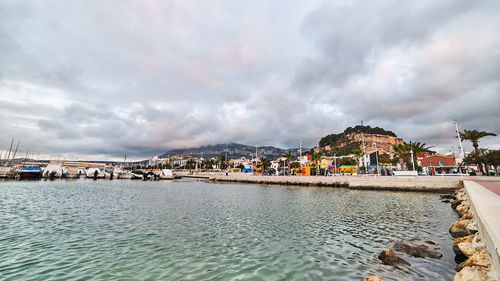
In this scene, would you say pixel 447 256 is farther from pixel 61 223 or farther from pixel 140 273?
pixel 61 223

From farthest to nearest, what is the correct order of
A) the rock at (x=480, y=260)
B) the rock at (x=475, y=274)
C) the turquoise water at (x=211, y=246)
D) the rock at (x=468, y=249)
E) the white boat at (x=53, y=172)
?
the white boat at (x=53, y=172) < the turquoise water at (x=211, y=246) < the rock at (x=468, y=249) < the rock at (x=480, y=260) < the rock at (x=475, y=274)

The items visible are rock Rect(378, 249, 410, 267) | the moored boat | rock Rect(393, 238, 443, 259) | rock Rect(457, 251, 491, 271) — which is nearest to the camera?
rock Rect(457, 251, 491, 271)

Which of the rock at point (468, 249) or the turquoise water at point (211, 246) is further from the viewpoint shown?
the turquoise water at point (211, 246)

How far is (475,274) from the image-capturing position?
17.2 ft

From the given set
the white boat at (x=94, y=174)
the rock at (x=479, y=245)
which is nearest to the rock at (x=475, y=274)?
the rock at (x=479, y=245)

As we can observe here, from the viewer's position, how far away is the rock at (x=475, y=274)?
504cm

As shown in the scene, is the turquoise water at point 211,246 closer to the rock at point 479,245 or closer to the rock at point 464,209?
the rock at point 464,209

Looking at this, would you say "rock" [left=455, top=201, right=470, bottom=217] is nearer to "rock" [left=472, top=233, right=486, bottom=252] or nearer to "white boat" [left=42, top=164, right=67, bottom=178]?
"rock" [left=472, top=233, right=486, bottom=252]

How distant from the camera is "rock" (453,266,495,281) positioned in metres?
5.04

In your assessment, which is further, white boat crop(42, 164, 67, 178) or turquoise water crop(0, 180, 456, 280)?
white boat crop(42, 164, 67, 178)

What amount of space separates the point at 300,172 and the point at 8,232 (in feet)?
258

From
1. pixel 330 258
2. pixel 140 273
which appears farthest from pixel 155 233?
pixel 330 258

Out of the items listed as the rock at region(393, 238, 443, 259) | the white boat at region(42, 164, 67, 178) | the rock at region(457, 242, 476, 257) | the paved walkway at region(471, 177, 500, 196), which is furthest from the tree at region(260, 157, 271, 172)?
the rock at region(457, 242, 476, 257)

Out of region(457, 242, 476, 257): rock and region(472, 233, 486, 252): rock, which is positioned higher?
region(472, 233, 486, 252): rock
